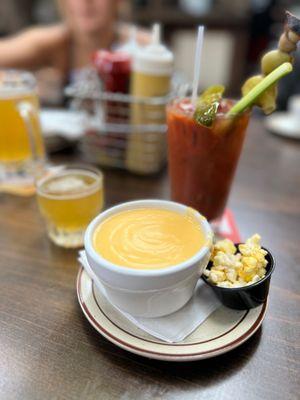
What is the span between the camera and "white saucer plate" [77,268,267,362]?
492 millimetres

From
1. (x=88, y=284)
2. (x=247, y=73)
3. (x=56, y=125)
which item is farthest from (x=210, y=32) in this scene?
(x=88, y=284)

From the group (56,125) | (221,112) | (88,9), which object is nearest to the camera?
(221,112)

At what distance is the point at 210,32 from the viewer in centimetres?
353

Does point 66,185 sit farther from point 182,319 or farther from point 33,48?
point 33,48

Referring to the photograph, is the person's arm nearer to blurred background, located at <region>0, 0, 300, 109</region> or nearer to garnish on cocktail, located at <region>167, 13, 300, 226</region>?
garnish on cocktail, located at <region>167, 13, 300, 226</region>

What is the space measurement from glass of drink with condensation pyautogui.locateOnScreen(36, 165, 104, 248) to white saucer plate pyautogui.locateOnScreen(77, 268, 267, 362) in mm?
241

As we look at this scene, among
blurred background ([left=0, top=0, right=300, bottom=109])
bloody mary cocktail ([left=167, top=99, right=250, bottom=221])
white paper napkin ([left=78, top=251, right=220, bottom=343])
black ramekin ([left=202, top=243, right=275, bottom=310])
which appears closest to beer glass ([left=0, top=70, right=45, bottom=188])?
bloody mary cocktail ([left=167, top=99, right=250, bottom=221])

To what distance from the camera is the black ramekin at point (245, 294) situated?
1.76ft

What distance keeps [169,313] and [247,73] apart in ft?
11.8

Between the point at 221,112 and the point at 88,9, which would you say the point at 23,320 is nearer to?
the point at 221,112

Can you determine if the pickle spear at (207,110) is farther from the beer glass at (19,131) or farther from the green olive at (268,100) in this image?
the beer glass at (19,131)

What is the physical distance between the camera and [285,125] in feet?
4.66

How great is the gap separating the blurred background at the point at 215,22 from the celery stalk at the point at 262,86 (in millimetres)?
2822

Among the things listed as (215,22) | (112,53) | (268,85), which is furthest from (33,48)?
(215,22)
